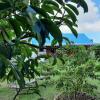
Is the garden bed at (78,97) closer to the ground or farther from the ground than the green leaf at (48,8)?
closer to the ground

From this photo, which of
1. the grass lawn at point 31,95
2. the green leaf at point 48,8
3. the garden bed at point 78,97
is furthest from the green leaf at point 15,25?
the grass lawn at point 31,95

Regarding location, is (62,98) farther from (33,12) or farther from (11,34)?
(33,12)

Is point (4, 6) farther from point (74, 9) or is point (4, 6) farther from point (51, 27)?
point (74, 9)

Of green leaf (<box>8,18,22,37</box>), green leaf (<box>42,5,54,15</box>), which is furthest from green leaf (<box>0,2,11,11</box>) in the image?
green leaf (<box>42,5,54,15</box>)

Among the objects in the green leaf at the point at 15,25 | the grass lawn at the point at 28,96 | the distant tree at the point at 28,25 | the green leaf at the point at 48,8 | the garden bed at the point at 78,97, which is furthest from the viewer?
the grass lawn at the point at 28,96

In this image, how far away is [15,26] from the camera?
1.06m

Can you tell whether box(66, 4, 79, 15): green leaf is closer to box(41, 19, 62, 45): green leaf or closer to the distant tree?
the distant tree

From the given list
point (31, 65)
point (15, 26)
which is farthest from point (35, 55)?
point (15, 26)

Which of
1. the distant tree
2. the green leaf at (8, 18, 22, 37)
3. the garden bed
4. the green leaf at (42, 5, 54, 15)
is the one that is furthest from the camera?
the garden bed

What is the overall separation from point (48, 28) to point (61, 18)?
0.41 meters

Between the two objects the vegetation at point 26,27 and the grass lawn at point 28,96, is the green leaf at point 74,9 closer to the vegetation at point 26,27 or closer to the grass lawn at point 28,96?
the vegetation at point 26,27

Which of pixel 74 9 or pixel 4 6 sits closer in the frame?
pixel 4 6

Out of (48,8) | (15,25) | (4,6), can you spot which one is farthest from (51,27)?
(48,8)

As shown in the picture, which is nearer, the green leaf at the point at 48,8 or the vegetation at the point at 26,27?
the vegetation at the point at 26,27
